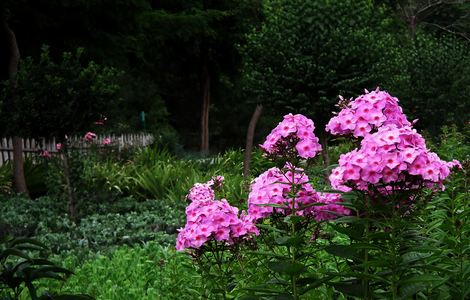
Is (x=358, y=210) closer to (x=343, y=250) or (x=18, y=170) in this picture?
(x=343, y=250)

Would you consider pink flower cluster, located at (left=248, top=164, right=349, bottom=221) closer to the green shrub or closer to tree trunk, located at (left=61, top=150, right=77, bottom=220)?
the green shrub

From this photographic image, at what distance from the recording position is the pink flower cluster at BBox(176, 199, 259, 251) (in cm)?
322

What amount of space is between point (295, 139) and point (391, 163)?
0.69 meters

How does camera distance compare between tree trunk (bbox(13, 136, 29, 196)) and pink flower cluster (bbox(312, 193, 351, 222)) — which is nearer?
pink flower cluster (bbox(312, 193, 351, 222))

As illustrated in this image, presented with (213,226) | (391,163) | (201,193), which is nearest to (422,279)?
(391,163)

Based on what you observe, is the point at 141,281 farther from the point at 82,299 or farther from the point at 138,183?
the point at 138,183

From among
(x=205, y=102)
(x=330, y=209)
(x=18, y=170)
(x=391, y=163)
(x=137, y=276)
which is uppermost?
(x=205, y=102)

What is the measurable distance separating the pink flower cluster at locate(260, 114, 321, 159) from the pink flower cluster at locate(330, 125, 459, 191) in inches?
17.9

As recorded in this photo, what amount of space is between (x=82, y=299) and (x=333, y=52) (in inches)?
498

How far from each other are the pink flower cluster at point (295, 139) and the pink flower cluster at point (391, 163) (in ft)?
1.49

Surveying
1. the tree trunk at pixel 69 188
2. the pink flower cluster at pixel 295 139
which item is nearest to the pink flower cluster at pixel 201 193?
the pink flower cluster at pixel 295 139

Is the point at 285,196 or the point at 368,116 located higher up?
the point at 368,116

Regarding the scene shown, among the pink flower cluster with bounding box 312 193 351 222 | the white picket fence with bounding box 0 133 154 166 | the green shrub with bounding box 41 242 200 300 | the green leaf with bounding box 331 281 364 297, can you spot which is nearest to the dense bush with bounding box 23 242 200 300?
the green shrub with bounding box 41 242 200 300

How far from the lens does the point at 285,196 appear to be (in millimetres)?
3166
